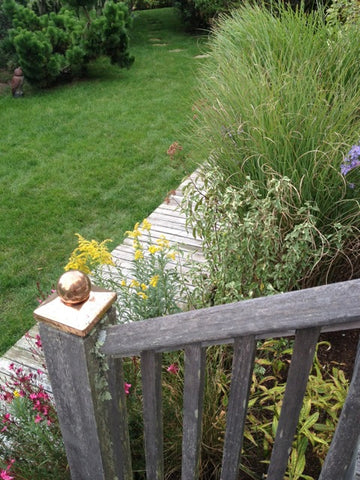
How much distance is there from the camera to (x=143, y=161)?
571 centimetres

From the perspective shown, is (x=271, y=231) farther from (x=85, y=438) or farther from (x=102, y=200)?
(x=102, y=200)

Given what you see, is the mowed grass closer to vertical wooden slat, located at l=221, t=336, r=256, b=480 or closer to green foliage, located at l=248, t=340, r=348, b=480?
green foliage, located at l=248, t=340, r=348, b=480

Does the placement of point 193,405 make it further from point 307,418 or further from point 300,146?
point 300,146

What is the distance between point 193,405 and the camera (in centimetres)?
115

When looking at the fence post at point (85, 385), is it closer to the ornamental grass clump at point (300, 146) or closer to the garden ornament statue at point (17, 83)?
the ornamental grass clump at point (300, 146)

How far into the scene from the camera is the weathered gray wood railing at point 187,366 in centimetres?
88

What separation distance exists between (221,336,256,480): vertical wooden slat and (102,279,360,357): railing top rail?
0.05 meters

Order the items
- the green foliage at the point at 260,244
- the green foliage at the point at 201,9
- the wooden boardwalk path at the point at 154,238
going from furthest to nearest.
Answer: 1. the green foliage at the point at 201,9
2. the wooden boardwalk path at the point at 154,238
3. the green foliage at the point at 260,244

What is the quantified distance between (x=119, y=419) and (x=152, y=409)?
0.18 m

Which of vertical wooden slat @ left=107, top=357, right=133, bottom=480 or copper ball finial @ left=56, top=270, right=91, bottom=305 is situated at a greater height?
copper ball finial @ left=56, top=270, right=91, bottom=305

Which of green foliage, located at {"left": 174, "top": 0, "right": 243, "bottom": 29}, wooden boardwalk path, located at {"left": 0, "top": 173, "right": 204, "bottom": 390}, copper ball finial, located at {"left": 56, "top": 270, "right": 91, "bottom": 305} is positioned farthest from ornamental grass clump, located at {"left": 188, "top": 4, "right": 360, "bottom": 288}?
green foliage, located at {"left": 174, "top": 0, "right": 243, "bottom": 29}

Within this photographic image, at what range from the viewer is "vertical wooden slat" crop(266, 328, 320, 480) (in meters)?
0.93

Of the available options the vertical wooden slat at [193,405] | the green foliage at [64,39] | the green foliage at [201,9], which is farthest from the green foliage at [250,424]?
the green foliage at [201,9]

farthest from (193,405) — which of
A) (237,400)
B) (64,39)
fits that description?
(64,39)
